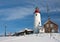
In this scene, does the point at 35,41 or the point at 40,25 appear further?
the point at 40,25

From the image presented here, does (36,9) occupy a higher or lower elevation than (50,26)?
higher

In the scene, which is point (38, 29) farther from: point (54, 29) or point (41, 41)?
point (41, 41)

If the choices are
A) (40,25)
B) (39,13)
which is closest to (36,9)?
(39,13)

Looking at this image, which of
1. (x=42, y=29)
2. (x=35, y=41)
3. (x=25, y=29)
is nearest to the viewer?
(x=35, y=41)

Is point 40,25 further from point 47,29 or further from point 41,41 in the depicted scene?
point 41,41

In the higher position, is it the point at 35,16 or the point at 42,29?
the point at 35,16

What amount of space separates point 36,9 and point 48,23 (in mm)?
8015

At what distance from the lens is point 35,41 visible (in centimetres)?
3769

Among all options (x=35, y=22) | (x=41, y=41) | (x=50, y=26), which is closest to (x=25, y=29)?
(x=35, y=22)

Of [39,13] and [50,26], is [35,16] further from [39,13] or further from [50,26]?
[50,26]

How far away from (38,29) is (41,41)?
1343 inches

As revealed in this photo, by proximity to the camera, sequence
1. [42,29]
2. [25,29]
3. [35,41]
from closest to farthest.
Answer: [35,41] < [42,29] < [25,29]

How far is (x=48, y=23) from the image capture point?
7450cm

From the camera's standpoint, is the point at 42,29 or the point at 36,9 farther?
the point at 36,9
